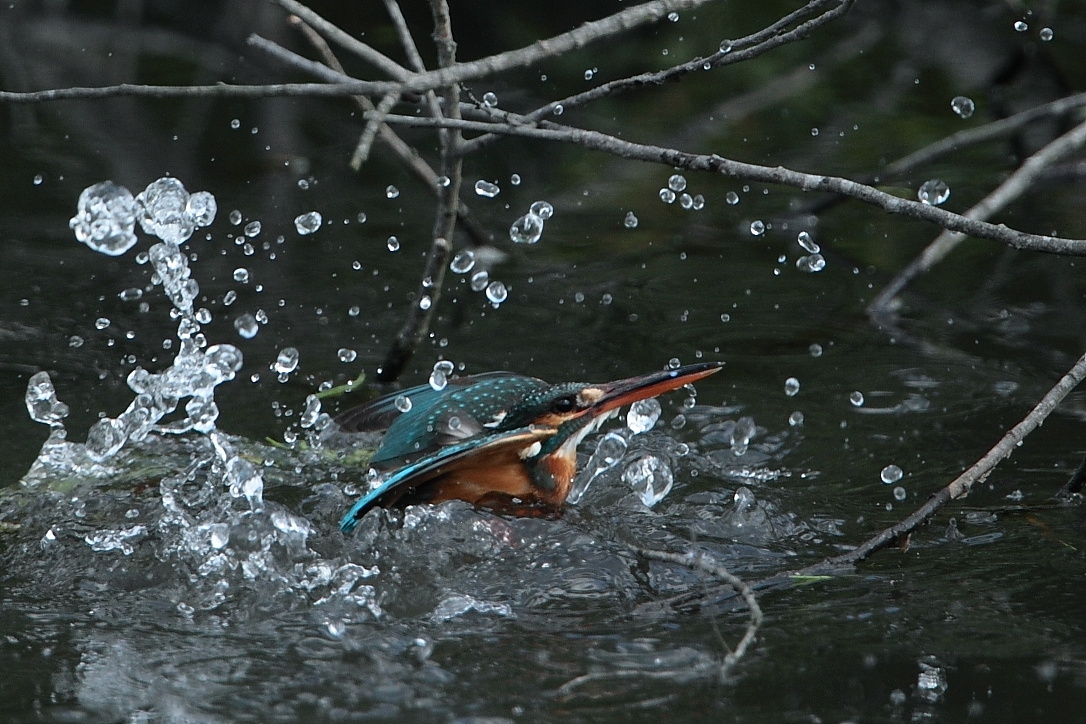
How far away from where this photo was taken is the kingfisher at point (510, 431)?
126 inches

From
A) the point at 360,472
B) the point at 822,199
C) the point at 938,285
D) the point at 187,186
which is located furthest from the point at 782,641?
the point at 187,186

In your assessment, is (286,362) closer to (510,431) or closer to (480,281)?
(480,281)

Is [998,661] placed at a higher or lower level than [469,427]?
lower

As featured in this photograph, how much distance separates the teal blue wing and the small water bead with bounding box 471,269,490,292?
5.33 ft

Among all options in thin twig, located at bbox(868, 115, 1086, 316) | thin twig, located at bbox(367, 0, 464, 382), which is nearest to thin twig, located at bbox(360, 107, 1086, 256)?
thin twig, located at bbox(367, 0, 464, 382)


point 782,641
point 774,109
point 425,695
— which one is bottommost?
point 425,695

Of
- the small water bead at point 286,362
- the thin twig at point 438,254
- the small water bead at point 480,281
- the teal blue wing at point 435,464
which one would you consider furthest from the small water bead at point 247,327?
the teal blue wing at point 435,464

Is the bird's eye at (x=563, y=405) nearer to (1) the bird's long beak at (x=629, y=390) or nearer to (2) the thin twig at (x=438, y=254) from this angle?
(1) the bird's long beak at (x=629, y=390)

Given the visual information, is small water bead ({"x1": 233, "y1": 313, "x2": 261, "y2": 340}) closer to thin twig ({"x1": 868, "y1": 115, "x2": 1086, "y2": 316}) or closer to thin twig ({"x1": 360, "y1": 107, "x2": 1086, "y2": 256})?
thin twig ({"x1": 360, "y1": 107, "x2": 1086, "y2": 256})

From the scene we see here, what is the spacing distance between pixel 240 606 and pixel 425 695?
612mm

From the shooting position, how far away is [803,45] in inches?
300

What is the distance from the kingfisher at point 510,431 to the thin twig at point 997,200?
112cm

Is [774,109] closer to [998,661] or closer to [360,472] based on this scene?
[360,472]

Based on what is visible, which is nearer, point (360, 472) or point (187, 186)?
point (360, 472)
